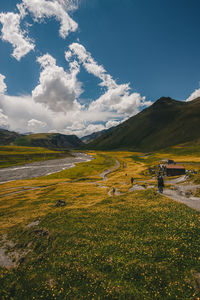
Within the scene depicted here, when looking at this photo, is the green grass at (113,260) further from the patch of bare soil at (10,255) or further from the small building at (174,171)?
the small building at (174,171)

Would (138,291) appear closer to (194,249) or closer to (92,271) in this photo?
(92,271)

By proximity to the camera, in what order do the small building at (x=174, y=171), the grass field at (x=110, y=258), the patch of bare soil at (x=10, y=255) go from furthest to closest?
the small building at (x=174, y=171)
the patch of bare soil at (x=10, y=255)
the grass field at (x=110, y=258)

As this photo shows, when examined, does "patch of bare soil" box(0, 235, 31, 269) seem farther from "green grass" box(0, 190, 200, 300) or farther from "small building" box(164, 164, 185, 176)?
"small building" box(164, 164, 185, 176)

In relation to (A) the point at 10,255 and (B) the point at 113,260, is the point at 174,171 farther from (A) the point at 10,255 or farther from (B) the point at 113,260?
(A) the point at 10,255

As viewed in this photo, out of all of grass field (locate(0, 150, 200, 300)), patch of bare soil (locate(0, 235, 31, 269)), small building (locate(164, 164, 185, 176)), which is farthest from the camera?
small building (locate(164, 164, 185, 176))

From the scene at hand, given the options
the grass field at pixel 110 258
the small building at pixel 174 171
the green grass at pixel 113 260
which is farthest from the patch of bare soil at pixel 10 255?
the small building at pixel 174 171

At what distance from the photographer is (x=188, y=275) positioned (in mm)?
11812

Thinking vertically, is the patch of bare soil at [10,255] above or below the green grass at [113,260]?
below

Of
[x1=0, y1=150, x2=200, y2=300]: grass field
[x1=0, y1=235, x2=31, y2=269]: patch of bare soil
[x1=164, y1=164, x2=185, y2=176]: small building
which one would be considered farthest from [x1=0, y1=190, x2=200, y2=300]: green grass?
[x1=164, y1=164, x2=185, y2=176]: small building

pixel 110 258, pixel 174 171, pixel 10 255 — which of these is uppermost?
pixel 174 171

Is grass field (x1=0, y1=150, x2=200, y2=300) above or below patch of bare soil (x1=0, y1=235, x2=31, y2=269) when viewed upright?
above

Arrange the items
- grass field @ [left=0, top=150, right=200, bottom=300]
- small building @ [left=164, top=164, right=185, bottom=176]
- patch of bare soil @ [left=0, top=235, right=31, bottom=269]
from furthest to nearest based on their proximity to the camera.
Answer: small building @ [left=164, top=164, right=185, bottom=176]
patch of bare soil @ [left=0, top=235, right=31, bottom=269]
grass field @ [left=0, top=150, right=200, bottom=300]

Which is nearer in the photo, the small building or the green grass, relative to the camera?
the green grass

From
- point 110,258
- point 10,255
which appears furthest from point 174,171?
point 10,255
